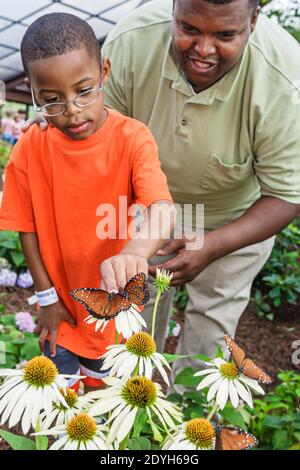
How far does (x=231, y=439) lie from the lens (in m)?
0.68

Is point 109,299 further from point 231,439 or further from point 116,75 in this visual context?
point 116,75

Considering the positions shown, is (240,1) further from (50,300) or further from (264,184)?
(50,300)

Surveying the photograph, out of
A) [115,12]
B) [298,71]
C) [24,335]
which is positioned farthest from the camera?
[115,12]

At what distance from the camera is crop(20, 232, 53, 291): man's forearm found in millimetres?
1410

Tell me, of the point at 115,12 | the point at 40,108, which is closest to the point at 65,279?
the point at 40,108

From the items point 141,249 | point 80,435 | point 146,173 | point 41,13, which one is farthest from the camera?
point 41,13

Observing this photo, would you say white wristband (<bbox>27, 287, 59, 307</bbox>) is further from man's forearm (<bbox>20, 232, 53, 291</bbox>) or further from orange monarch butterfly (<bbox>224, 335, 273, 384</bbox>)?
orange monarch butterfly (<bbox>224, 335, 273, 384</bbox>)

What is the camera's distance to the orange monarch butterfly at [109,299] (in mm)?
703

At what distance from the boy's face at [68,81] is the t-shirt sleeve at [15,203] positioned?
0.88 feet

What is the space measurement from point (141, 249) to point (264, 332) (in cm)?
211

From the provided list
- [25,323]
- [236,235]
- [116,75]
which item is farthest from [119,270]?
[25,323]

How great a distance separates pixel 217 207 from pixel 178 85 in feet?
1.48

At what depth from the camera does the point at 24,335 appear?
82.6 inches

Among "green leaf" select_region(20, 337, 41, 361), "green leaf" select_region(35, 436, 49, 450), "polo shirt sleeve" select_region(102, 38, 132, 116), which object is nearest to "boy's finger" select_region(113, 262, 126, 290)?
"green leaf" select_region(35, 436, 49, 450)
